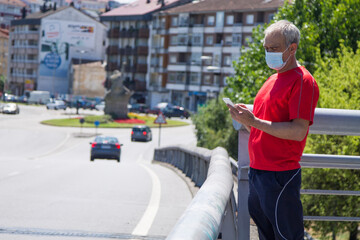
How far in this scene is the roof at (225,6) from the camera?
3915 inches

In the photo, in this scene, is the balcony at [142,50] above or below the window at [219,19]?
→ below

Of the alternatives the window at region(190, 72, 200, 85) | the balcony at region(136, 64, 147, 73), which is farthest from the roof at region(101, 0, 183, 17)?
the window at region(190, 72, 200, 85)

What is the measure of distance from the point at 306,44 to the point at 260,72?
2633 millimetres

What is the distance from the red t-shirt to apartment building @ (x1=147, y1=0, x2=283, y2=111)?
94.0 m

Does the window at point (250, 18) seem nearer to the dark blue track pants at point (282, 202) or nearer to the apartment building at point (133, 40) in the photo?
the apartment building at point (133, 40)

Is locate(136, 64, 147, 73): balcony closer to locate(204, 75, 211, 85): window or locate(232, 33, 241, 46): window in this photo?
locate(204, 75, 211, 85): window

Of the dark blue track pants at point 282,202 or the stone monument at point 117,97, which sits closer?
the dark blue track pants at point 282,202

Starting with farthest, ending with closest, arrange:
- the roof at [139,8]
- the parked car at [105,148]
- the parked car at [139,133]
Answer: the roof at [139,8] < the parked car at [139,133] < the parked car at [105,148]

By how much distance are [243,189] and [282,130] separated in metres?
1.42

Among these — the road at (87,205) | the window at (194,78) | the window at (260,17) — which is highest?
the window at (260,17)

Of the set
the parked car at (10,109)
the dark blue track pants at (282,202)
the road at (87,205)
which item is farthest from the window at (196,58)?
the dark blue track pants at (282,202)

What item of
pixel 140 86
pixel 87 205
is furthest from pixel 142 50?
pixel 87 205

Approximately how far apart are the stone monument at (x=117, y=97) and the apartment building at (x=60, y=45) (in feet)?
170

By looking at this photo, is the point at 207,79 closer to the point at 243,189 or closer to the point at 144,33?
the point at 144,33
